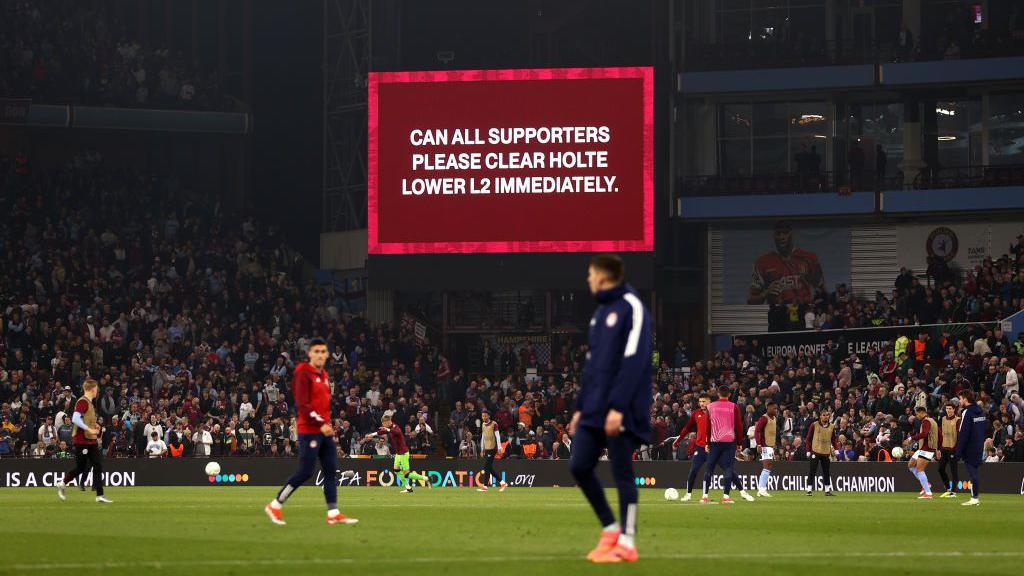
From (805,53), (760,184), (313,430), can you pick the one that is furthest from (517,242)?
(313,430)

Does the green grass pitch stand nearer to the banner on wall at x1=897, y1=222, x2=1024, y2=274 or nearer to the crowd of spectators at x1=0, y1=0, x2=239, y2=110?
the banner on wall at x1=897, y1=222, x2=1024, y2=274

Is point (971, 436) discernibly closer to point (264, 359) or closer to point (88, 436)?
point (88, 436)

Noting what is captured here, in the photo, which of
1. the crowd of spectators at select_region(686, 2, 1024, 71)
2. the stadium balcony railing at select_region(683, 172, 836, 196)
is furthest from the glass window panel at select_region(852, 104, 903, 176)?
the crowd of spectators at select_region(686, 2, 1024, 71)

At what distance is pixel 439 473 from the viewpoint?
39.6m

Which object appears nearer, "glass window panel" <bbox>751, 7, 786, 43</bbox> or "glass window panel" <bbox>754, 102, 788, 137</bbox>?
"glass window panel" <bbox>751, 7, 786, 43</bbox>

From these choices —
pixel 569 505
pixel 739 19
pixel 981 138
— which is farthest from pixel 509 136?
pixel 569 505

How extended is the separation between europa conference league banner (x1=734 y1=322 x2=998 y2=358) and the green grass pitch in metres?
20.3

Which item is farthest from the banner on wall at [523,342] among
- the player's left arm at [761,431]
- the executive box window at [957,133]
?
the player's left arm at [761,431]

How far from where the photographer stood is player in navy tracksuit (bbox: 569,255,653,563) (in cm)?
1154

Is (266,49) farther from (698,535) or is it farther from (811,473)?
(698,535)

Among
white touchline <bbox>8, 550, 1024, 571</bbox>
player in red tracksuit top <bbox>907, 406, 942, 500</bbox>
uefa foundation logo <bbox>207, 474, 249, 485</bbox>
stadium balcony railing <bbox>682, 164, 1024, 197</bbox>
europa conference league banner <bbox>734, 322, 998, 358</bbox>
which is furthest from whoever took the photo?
stadium balcony railing <bbox>682, 164, 1024, 197</bbox>

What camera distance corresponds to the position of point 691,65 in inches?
2015

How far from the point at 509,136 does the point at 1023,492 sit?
695 inches

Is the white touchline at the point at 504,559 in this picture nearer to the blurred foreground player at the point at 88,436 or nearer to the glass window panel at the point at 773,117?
the blurred foreground player at the point at 88,436
